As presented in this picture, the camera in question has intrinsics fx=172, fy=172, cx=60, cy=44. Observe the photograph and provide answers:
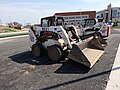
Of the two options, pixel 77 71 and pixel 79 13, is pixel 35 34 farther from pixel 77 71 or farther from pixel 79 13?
pixel 79 13

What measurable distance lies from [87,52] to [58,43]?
1.35 m

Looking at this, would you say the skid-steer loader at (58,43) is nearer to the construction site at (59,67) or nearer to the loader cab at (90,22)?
the construction site at (59,67)

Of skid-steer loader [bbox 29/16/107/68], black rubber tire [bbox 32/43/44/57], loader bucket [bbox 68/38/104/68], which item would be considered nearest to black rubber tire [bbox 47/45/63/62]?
skid-steer loader [bbox 29/16/107/68]

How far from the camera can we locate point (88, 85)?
492 centimetres

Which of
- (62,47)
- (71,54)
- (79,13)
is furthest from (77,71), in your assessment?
(79,13)

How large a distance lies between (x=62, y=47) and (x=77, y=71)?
70.0 inches

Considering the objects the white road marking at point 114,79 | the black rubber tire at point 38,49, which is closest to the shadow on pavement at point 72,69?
the white road marking at point 114,79

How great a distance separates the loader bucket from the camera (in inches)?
246

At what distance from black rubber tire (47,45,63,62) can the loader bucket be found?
0.94m

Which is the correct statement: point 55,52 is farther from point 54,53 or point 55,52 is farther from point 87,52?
point 87,52

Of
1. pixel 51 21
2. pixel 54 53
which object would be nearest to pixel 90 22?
pixel 51 21

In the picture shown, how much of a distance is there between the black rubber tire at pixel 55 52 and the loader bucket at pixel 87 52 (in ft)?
3.08

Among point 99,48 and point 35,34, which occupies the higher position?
point 35,34

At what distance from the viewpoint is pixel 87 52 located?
750cm
